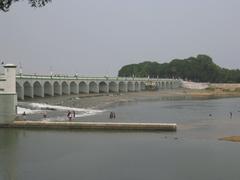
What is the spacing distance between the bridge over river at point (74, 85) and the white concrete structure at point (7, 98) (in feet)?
145

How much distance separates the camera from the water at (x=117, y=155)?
77.1 ft

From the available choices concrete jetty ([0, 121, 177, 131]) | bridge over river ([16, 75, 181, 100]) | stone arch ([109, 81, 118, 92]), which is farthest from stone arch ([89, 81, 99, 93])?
concrete jetty ([0, 121, 177, 131])

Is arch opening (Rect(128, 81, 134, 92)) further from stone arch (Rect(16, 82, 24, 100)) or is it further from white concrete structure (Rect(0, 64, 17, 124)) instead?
white concrete structure (Rect(0, 64, 17, 124))

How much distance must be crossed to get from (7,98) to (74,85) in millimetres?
84819

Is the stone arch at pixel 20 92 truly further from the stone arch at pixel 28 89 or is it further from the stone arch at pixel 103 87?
the stone arch at pixel 103 87

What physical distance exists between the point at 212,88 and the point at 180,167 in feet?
518

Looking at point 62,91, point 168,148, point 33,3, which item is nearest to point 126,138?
point 168,148

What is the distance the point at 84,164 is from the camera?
85.0 feet

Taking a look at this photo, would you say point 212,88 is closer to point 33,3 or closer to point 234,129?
point 234,129

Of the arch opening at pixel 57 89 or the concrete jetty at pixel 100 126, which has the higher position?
the arch opening at pixel 57 89

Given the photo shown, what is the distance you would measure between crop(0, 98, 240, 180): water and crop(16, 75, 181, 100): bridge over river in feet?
174

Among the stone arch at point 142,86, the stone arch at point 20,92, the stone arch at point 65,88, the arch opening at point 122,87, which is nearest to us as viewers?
the stone arch at point 20,92

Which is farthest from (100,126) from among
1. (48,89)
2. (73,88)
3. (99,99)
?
(73,88)

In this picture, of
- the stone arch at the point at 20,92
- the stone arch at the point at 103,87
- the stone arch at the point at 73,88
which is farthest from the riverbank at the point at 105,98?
the stone arch at the point at 103,87
